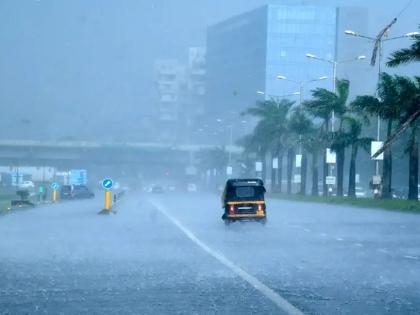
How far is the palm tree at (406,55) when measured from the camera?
47.6m

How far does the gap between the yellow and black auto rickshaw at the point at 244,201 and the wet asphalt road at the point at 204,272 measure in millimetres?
3666

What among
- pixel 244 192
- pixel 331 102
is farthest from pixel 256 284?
pixel 331 102

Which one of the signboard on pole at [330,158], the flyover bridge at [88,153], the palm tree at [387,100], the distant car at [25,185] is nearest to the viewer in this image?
the palm tree at [387,100]

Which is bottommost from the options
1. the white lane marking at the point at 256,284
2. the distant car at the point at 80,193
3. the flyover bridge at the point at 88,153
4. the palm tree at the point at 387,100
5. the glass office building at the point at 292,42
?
the distant car at the point at 80,193

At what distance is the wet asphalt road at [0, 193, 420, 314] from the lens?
12477mm

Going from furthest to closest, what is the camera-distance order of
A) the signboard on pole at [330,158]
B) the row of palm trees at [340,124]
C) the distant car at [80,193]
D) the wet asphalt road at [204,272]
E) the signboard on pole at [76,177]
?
1. the signboard on pole at [76,177]
2. the distant car at [80,193]
3. the signboard on pole at [330,158]
4. the row of palm trees at [340,124]
5. the wet asphalt road at [204,272]

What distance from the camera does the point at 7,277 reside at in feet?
53.4

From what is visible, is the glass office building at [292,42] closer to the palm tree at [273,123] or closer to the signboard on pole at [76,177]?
the signboard on pole at [76,177]

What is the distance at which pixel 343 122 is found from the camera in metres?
71.4

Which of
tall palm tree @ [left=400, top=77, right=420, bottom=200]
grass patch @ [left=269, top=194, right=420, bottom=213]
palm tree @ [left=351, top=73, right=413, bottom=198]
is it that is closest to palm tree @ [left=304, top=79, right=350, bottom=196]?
grass patch @ [left=269, top=194, right=420, bottom=213]

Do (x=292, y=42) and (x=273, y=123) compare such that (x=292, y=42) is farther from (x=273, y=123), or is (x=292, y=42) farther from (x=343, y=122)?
(x=343, y=122)

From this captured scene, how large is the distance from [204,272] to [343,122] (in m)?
55.6

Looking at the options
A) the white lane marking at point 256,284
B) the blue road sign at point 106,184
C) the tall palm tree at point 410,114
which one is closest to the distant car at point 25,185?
the tall palm tree at point 410,114

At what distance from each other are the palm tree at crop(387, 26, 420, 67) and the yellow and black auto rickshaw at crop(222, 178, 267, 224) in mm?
14950
